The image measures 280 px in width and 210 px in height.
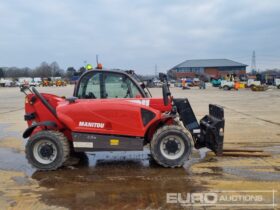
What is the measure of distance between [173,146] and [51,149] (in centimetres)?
237

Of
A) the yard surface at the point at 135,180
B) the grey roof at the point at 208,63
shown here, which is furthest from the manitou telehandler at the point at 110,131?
the grey roof at the point at 208,63

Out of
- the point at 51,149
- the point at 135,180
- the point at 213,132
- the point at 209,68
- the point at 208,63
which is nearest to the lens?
the point at 135,180

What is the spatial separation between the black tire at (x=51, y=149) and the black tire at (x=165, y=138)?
1721 mm

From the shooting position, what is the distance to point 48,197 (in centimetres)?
576

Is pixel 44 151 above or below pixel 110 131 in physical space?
below

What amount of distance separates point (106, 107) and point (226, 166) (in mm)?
2625

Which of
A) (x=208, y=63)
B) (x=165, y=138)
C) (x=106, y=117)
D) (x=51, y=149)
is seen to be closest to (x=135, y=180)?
(x=165, y=138)

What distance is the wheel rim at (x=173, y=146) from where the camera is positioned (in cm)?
735

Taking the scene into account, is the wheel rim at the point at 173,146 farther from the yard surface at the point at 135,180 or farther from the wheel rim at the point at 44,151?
the wheel rim at the point at 44,151

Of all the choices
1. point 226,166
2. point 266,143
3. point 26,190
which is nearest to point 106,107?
point 26,190

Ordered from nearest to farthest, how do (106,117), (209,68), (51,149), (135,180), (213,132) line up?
(135,180), (106,117), (51,149), (213,132), (209,68)

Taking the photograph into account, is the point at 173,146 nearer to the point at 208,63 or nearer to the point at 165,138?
the point at 165,138

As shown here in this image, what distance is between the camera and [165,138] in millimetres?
7336

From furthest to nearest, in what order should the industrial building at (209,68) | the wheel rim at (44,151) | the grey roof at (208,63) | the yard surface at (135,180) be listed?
the grey roof at (208,63) < the industrial building at (209,68) < the wheel rim at (44,151) < the yard surface at (135,180)
